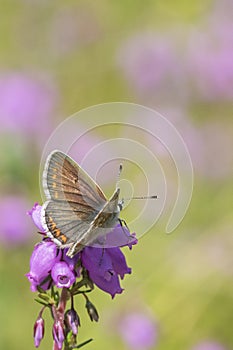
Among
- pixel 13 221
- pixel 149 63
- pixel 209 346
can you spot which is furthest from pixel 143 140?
pixel 209 346

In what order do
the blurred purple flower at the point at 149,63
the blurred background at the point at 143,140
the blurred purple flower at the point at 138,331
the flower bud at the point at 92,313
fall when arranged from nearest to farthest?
1. the flower bud at the point at 92,313
2. the blurred purple flower at the point at 138,331
3. the blurred background at the point at 143,140
4. the blurred purple flower at the point at 149,63

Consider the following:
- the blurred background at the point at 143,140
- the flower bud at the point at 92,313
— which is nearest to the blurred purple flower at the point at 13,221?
the blurred background at the point at 143,140

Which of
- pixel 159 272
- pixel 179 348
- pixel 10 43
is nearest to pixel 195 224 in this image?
pixel 159 272

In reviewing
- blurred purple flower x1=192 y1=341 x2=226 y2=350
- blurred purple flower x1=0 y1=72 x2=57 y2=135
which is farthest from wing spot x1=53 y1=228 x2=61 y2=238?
blurred purple flower x1=0 y1=72 x2=57 y2=135

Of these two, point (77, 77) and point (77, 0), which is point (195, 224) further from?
point (77, 0)

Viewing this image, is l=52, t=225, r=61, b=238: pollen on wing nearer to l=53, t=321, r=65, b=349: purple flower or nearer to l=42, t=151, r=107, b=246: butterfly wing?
l=42, t=151, r=107, b=246: butterfly wing

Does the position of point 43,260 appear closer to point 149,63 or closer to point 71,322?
point 71,322

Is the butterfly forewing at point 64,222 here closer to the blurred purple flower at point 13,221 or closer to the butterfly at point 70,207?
the butterfly at point 70,207
